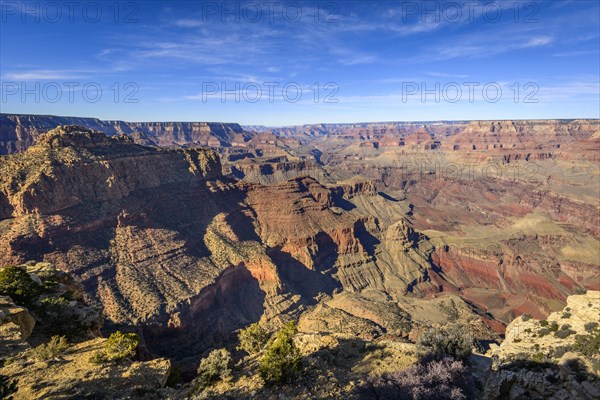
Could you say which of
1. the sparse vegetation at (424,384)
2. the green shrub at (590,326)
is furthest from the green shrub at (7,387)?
the green shrub at (590,326)

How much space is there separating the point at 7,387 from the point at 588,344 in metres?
30.5

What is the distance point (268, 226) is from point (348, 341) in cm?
6664

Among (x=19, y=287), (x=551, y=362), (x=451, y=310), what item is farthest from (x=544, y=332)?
(x=451, y=310)

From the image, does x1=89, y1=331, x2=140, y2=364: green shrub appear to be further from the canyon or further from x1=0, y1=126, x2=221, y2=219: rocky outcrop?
x1=0, y1=126, x2=221, y2=219: rocky outcrop

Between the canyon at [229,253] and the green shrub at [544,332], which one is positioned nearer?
the green shrub at [544,332]

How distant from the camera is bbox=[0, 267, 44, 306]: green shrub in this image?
26.8m

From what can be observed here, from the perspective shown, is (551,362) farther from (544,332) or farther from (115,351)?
(115,351)

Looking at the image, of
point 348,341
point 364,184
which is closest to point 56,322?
point 348,341

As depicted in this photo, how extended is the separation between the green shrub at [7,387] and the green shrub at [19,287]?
11896 millimetres

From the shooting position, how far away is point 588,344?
64.4ft

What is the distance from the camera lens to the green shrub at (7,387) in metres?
15.8

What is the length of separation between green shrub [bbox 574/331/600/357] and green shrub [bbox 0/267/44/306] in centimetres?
3796

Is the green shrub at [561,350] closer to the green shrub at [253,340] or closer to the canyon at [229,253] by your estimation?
the green shrub at [253,340]

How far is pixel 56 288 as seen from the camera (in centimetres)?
3080
